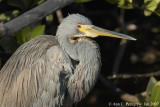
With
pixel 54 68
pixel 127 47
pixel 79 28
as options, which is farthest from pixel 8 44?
pixel 127 47

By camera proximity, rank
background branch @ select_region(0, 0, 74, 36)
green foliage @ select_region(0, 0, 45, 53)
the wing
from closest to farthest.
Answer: background branch @ select_region(0, 0, 74, 36) < the wing < green foliage @ select_region(0, 0, 45, 53)

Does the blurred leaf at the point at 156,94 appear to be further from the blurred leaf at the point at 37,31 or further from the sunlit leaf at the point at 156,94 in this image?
the blurred leaf at the point at 37,31

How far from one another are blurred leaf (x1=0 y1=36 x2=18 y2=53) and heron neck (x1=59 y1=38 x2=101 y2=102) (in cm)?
60

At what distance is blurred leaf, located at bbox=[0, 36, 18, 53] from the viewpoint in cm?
348

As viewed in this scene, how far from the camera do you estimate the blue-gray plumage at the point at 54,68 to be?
3281 millimetres

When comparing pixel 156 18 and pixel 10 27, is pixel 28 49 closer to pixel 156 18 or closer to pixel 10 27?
pixel 10 27

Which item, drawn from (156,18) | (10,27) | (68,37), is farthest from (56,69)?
(156,18)

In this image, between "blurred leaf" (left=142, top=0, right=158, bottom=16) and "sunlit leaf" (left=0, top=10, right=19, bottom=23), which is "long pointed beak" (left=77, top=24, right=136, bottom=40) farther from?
"sunlit leaf" (left=0, top=10, right=19, bottom=23)

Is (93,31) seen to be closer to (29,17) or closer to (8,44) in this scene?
(29,17)

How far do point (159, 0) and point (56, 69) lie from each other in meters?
1.28

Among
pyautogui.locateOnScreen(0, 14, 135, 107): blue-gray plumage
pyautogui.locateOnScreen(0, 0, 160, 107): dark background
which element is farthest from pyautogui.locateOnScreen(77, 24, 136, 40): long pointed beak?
pyautogui.locateOnScreen(0, 0, 160, 107): dark background

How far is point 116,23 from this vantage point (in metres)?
5.57

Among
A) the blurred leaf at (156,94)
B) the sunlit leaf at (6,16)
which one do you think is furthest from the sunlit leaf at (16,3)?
the blurred leaf at (156,94)

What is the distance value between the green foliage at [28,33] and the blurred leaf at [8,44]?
0.07 meters
